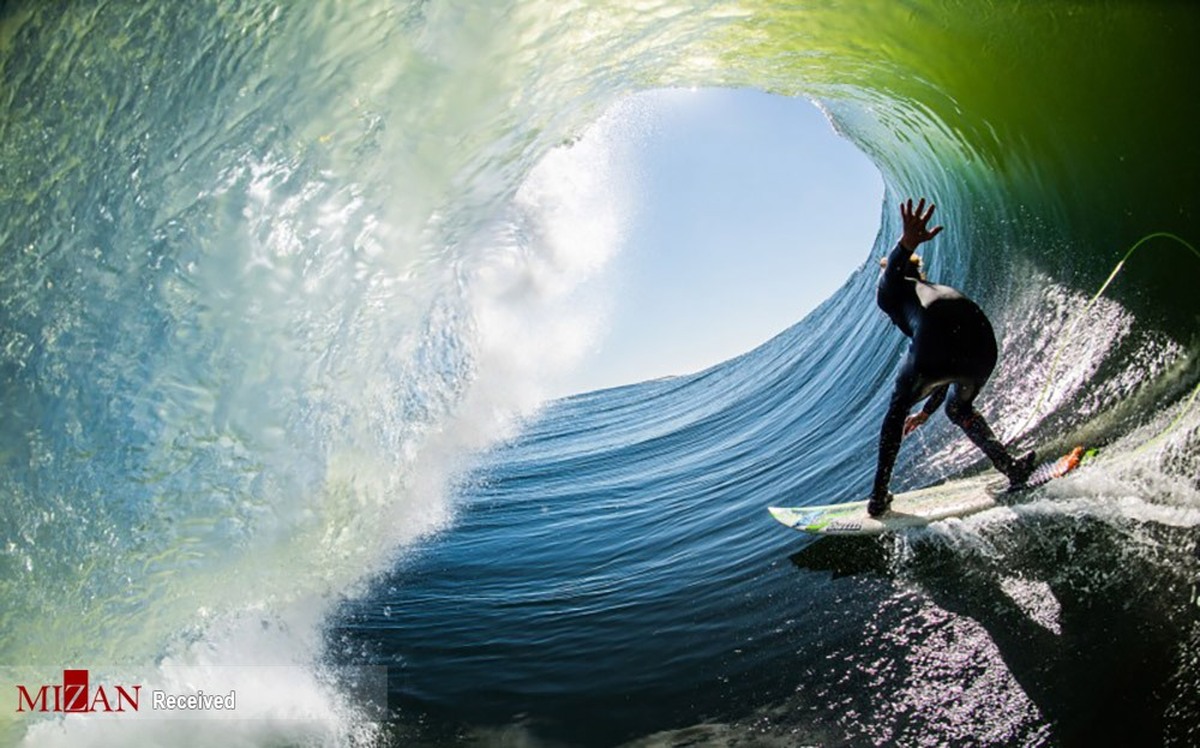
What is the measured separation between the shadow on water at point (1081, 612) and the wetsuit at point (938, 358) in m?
0.55

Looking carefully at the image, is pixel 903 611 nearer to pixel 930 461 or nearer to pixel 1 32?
pixel 930 461

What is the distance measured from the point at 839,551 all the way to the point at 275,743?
394 cm

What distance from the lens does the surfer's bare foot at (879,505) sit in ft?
16.4

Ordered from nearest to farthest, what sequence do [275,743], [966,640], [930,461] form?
1. [966,640]
2. [275,743]
3. [930,461]

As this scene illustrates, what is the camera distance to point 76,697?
5.16m

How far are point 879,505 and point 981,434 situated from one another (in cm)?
86

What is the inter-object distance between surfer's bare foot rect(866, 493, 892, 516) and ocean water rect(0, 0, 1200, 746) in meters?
0.37

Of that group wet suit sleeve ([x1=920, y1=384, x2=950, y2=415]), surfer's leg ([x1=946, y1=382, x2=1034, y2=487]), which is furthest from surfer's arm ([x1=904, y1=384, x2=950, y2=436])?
surfer's leg ([x1=946, y1=382, x2=1034, y2=487])

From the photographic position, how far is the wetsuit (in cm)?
473

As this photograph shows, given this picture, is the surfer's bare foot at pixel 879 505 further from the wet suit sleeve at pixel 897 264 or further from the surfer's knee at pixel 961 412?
the wet suit sleeve at pixel 897 264

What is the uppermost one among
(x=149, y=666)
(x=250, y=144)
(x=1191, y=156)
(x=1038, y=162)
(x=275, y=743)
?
(x=250, y=144)

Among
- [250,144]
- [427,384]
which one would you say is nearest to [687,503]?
[427,384]

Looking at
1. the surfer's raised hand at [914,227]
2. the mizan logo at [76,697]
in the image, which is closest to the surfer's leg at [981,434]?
the surfer's raised hand at [914,227]

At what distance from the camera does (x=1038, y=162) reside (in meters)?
5.86
